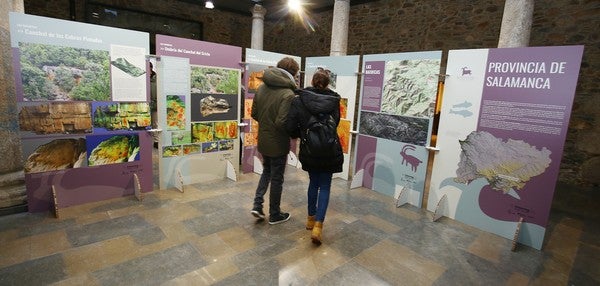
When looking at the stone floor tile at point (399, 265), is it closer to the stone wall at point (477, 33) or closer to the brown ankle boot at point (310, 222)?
the brown ankle boot at point (310, 222)

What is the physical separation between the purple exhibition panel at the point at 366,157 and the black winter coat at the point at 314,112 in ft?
5.50

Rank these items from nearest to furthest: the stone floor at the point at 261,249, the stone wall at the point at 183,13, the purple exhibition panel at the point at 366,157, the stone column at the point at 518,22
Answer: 1. the stone floor at the point at 261,249
2. the stone column at the point at 518,22
3. the purple exhibition panel at the point at 366,157
4. the stone wall at the point at 183,13

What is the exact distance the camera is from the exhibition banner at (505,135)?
2789 mm

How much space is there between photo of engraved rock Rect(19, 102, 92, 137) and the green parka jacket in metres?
1.92

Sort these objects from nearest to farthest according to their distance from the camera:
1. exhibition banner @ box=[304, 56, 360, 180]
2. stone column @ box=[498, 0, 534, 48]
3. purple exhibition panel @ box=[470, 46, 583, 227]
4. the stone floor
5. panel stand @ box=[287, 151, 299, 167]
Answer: the stone floor → purple exhibition panel @ box=[470, 46, 583, 227] → stone column @ box=[498, 0, 534, 48] → exhibition banner @ box=[304, 56, 360, 180] → panel stand @ box=[287, 151, 299, 167]

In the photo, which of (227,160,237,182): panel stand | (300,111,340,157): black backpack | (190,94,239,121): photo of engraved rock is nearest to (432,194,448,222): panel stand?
(300,111,340,157): black backpack

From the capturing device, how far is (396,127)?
396 centimetres

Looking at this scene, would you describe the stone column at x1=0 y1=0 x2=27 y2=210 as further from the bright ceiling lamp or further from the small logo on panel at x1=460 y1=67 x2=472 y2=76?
the bright ceiling lamp

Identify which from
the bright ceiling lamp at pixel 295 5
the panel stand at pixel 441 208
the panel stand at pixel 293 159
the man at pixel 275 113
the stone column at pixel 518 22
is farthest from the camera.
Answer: the bright ceiling lamp at pixel 295 5

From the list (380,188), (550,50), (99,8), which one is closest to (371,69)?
(380,188)

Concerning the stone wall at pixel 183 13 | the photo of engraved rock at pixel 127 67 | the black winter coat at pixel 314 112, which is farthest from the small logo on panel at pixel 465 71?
the stone wall at pixel 183 13

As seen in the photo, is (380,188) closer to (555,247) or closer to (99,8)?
(555,247)

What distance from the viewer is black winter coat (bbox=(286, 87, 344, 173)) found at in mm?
2607

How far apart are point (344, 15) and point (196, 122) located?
375cm
